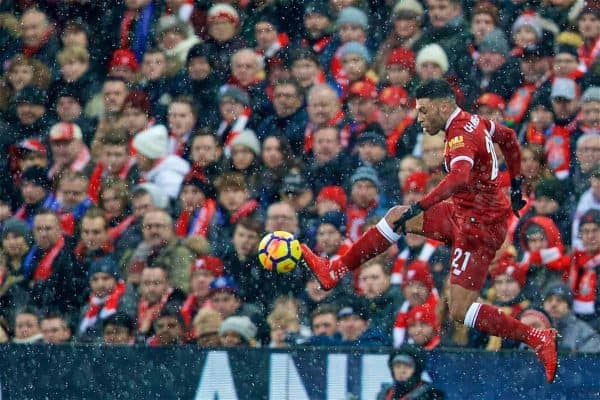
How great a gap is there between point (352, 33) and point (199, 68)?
1.16 metres

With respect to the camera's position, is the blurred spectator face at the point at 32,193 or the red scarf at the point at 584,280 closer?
the red scarf at the point at 584,280

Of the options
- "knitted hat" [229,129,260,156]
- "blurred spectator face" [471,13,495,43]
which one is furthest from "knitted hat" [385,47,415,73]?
"knitted hat" [229,129,260,156]

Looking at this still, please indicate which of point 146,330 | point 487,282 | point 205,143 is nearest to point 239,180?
point 205,143

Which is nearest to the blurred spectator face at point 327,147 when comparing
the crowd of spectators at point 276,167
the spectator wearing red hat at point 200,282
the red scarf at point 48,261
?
the crowd of spectators at point 276,167

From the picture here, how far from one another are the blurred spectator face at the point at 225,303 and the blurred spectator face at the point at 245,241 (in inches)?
13.4

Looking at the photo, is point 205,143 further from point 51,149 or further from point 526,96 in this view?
point 526,96

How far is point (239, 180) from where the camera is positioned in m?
10.8

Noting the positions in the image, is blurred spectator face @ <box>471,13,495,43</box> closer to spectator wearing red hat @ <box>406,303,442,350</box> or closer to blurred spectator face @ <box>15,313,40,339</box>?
spectator wearing red hat @ <box>406,303,442,350</box>

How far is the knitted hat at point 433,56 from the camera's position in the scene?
10.8 m

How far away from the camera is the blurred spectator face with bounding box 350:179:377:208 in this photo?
10.5 meters

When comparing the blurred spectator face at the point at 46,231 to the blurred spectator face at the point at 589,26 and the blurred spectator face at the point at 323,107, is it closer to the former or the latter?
the blurred spectator face at the point at 323,107

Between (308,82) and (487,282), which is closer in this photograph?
(487,282)

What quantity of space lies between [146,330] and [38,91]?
7.80ft

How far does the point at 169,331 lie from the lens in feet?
34.1
